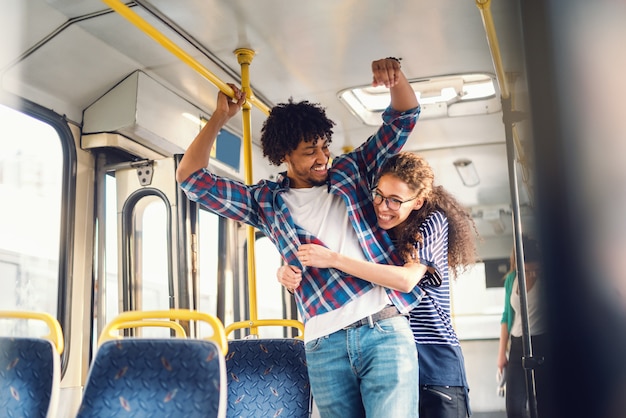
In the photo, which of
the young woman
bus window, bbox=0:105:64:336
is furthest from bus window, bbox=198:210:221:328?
the young woman

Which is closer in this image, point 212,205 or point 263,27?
point 212,205

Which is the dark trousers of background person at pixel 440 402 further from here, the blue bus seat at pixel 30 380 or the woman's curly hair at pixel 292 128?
the blue bus seat at pixel 30 380

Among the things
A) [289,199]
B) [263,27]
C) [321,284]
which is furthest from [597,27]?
[263,27]

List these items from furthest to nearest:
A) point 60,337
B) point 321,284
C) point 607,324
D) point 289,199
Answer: point 60,337, point 289,199, point 321,284, point 607,324

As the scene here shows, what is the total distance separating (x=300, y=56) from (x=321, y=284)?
1.58m

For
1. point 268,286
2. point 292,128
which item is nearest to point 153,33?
point 292,128

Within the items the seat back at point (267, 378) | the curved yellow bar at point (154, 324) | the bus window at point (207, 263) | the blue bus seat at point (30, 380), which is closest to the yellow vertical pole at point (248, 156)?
the seat back at point (267, 378)

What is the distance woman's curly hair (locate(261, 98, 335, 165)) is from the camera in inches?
70.5

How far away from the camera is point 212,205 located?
1.78 metres

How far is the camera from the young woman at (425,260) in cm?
152

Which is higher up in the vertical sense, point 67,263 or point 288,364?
point 67,263

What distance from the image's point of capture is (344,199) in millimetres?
1650

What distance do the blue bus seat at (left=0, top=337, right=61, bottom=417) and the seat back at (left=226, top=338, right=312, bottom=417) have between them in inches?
26.5

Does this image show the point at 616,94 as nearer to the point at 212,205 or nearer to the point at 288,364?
the point at 212,205
